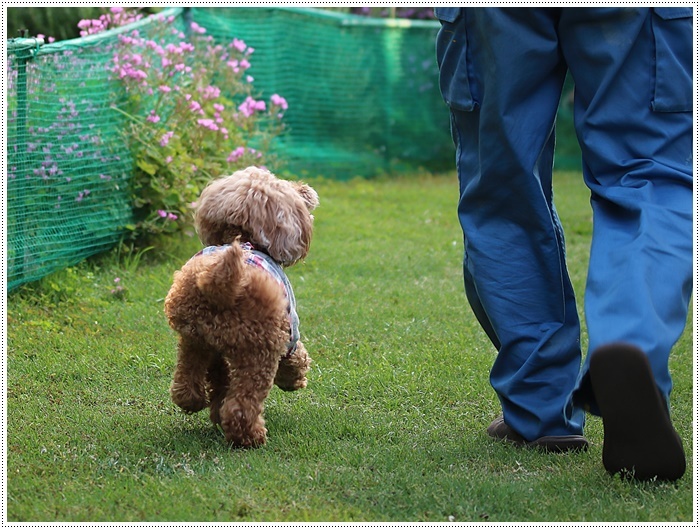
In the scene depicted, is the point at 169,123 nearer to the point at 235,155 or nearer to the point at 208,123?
Result: the point at 208,123

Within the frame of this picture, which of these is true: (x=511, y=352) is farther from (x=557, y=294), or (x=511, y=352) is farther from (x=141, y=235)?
(x=141, y=235)

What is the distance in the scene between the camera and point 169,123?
634 centimetres

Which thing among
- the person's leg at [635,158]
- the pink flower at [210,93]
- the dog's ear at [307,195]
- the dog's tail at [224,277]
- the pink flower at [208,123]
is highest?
the person's leg at [635,158]

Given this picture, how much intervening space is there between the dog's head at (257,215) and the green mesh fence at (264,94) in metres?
1.90

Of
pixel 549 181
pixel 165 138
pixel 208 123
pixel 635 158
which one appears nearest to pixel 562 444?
pixel 549 181

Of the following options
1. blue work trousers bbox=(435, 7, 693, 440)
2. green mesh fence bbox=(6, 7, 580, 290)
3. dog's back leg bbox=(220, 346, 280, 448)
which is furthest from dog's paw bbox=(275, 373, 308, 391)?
green mesh fence bbox=(6, 7, 580, 290)

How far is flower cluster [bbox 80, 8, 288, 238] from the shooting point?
19.8 ft

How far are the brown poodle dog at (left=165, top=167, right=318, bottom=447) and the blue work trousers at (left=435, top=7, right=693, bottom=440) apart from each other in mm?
675

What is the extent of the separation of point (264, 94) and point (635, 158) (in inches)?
257

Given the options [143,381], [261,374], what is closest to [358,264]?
[143,381]

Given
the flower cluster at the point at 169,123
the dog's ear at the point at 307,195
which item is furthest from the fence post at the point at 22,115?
the dog's ear at the point at 307,195

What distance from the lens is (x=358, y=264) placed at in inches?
251

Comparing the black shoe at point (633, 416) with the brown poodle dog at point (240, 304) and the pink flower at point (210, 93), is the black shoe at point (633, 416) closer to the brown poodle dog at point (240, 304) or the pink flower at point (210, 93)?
the brown poodle dog at point (240, 304)

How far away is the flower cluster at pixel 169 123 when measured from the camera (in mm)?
6031
